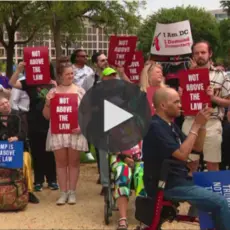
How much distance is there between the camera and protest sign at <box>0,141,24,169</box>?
669 cm

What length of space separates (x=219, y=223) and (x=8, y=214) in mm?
3052

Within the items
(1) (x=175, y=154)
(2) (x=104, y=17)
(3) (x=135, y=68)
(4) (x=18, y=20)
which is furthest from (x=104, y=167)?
(4) (x=18, y=20)

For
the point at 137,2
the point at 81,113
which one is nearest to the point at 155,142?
the point at 81,113

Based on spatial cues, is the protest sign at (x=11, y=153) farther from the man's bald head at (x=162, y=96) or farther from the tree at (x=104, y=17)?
the tree at (x=104, y=17)

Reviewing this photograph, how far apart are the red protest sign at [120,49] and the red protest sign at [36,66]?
1328 millimetres

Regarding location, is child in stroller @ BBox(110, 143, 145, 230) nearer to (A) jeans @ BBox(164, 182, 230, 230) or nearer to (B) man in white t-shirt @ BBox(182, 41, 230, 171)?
(B) man in white t-shirt @ BBox(182, 41, 230, 171)

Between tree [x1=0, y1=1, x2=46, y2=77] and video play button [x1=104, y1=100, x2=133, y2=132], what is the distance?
20789mm

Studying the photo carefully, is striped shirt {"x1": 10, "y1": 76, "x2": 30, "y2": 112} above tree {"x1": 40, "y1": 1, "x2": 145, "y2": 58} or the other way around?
the other way around

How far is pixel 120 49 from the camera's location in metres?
7.93

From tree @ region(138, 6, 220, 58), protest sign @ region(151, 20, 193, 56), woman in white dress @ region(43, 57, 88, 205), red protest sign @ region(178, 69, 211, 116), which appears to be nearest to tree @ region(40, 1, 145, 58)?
protest sign @ region(151, 20, 193, 56)

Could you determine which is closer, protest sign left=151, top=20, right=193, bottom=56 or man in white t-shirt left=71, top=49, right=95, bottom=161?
man in white t-shirt left=71, top=49, right=95, bottom=161

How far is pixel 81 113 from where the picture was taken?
473 cm

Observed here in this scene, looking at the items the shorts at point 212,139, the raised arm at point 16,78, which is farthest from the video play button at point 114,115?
the raised arm at point 16,78

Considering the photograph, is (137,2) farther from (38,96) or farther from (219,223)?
(219,223)
